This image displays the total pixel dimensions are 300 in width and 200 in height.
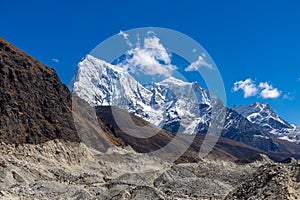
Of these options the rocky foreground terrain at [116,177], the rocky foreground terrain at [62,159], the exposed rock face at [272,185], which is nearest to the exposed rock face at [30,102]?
the rocky foreground terrain at [62,159]

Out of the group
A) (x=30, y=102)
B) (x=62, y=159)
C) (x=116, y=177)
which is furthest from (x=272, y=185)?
(x=30, y=102)

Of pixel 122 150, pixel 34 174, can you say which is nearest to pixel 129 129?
pixel 122 150

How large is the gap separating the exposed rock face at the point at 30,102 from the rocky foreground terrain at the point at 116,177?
156 inches

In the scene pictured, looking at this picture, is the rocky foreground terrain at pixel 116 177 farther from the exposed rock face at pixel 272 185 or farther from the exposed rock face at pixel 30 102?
the exposed rock face at pixel 30 102

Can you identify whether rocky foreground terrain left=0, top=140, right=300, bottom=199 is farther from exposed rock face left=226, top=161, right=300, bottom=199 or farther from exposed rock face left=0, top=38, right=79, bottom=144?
exposed rock face left=0, top=38, right=79, bottom=144

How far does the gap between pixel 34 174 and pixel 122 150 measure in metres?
54.2

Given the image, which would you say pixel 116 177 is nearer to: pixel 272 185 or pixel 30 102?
pixel 30 102

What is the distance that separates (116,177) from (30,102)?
87.5 feet

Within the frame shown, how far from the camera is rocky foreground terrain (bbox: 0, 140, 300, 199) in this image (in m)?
23.1

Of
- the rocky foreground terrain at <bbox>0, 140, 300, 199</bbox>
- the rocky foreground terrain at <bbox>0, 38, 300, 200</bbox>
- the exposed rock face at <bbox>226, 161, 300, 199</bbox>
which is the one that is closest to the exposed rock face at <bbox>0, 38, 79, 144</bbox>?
the rocky foreground terrain at <bbox>0, 38, 300, 200</bbox>

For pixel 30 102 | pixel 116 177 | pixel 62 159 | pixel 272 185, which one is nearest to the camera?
pixel 272 185

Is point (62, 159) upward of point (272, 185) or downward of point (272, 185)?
upward

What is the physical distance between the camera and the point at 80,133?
4225 inches

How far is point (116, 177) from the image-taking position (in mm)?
86000
